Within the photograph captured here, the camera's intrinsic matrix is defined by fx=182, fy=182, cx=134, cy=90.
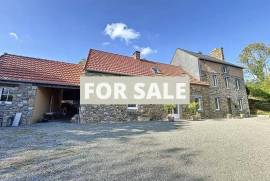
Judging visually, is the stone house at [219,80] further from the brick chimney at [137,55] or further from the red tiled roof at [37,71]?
the red tiled roof at [37,71]

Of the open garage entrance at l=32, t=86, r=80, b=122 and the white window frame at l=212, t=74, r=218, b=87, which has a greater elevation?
the white window frame at l=212, t=74, r=218, b=87

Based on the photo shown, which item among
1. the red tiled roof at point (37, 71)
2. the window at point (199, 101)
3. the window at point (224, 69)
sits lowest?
the window at point (199, 101)

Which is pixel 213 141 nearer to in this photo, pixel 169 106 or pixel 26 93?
pixel 169 106

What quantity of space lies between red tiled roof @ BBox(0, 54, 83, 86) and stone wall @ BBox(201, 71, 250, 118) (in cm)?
1354

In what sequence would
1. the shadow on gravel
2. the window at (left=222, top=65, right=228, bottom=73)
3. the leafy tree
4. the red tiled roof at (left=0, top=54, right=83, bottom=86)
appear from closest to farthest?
the shadow on gravel
the red tiled roof at (left=0, top=54, right=83, bottom=86)
the window at (left=222, top=65, right=228, bottom=73)
the leafy tree

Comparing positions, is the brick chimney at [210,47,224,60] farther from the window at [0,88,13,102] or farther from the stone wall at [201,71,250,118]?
the window at [0,88,13,102]

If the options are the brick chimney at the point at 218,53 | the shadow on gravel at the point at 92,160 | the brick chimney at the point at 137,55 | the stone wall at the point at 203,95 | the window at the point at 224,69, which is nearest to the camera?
the shadow on gravel at the point at 92,160

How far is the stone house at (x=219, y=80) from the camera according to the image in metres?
19.8

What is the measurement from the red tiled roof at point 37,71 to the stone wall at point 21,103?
53 cm

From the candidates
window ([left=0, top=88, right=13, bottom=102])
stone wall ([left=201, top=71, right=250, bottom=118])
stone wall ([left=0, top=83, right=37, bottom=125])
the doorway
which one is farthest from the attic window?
window ([left=0, top=88, right=13, bottom=102])

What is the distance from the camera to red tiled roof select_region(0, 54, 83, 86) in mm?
11995

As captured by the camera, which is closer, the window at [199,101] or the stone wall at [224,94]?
the window at [199,101]

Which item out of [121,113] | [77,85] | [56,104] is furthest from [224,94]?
[56,104]

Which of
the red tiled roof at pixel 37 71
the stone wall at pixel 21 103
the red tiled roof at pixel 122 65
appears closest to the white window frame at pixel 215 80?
the red tiled roof at pixel 122 65
